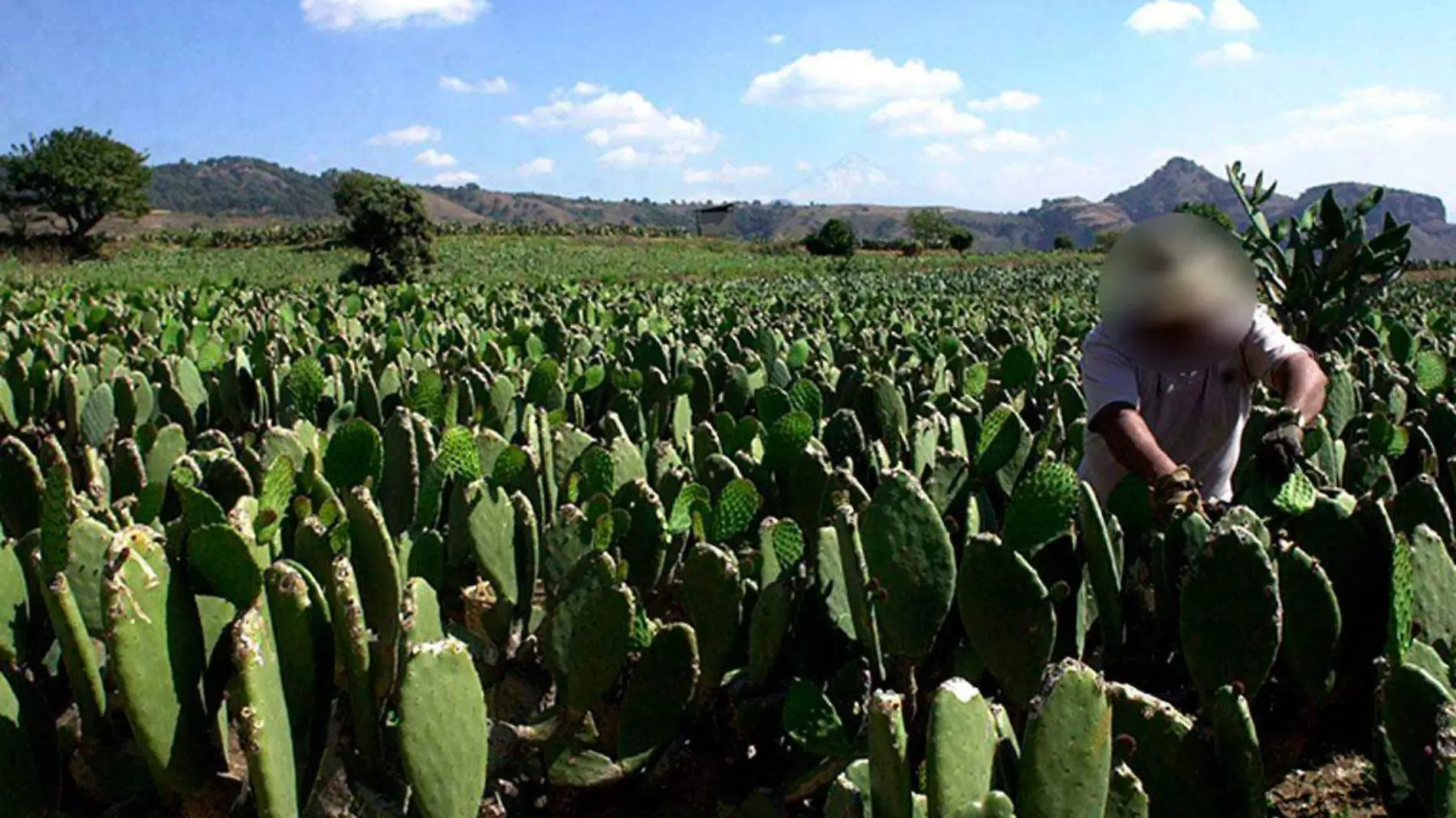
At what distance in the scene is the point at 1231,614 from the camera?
1.62 meters

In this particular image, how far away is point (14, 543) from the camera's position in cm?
201

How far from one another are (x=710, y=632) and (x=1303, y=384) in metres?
1.63

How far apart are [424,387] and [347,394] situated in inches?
34.6

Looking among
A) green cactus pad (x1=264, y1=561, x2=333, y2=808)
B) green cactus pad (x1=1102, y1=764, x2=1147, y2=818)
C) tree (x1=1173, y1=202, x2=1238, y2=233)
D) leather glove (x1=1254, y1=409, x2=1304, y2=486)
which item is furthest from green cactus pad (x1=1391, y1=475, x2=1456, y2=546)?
tree (x1=1173, y1=202, x2=1238, y2=233)

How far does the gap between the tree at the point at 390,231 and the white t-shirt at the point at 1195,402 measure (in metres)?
24.1

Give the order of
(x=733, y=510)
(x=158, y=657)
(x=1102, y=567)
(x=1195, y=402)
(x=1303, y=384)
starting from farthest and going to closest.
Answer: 1. (x=1195, y=402)
2. (x=1303, y=384)
3. (x=733, y=510)
4. (x=1102, y=567)
5. (x=158, y=657)

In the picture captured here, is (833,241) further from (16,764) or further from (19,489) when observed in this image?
(16,764)

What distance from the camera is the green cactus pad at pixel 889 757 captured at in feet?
3.82

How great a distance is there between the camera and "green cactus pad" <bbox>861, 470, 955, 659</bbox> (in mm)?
1790

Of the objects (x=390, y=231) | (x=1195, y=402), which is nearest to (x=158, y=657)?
(x=1195, y=402)

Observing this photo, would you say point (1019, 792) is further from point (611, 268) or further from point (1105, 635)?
point (611, 268)

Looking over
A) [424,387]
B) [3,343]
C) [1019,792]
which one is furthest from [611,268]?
[1019,792]

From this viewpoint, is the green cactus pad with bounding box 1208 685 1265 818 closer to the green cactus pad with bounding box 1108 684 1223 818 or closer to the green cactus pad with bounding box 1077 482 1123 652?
the green cactus pad with bounding box 1108 684 1223 818

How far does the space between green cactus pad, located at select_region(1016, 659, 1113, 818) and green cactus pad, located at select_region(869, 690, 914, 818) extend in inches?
5.3
